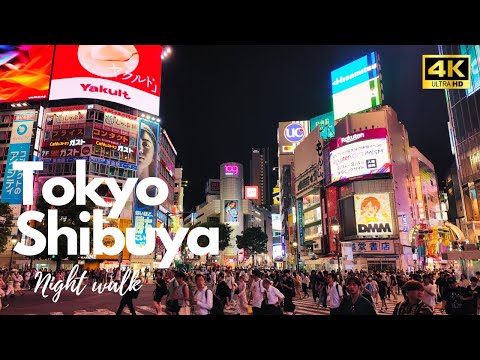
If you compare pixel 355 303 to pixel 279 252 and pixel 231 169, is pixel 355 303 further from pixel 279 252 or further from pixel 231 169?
pixel 231 169

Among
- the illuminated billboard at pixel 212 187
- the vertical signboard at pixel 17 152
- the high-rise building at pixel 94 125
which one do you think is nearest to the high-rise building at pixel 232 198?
the illuminated billboard at pixel 212 187

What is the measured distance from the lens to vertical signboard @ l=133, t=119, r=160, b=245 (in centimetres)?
5250

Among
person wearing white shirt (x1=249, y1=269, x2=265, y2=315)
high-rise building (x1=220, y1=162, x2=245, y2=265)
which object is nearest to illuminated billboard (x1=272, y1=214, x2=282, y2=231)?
high-rise building (x1=220, y1=162, x2=245, y2=265)

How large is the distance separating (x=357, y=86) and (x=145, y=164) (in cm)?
3448

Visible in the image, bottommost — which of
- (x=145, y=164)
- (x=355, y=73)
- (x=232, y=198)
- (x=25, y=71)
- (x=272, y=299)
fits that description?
(x=272, y=299)

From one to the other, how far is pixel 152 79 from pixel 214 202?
3023 inches

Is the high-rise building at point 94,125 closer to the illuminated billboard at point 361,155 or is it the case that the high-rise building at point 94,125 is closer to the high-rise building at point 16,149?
the high-rise building at point 16,149

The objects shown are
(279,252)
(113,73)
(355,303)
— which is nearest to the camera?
(355,303)

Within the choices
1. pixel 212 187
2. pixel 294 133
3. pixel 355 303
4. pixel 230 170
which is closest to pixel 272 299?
pixel 355 303

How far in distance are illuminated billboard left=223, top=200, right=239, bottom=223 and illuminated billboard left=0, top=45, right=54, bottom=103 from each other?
71.7 m

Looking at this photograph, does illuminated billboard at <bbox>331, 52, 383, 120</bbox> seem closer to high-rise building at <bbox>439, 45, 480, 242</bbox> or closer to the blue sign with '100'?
high-rise building at <bbox>439, 45, 480, 242</bbox>

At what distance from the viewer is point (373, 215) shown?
42.1 m

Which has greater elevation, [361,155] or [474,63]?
[474,63]

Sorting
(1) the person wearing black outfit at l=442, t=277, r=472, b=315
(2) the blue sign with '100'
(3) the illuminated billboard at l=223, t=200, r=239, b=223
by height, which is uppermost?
(2) the blue sign with '100'
